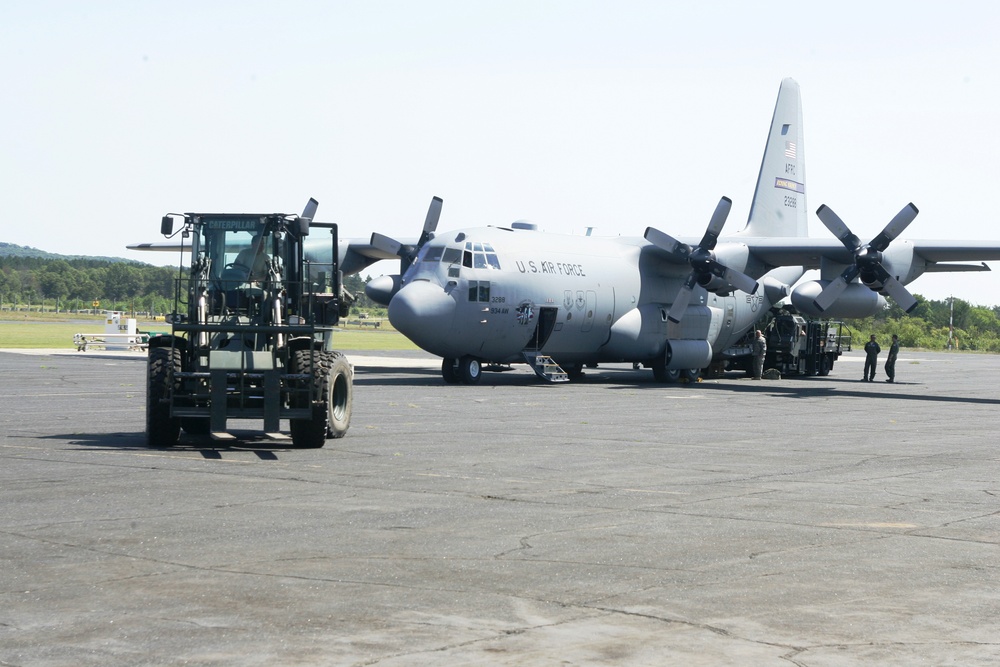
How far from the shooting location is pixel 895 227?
3428 centimetres

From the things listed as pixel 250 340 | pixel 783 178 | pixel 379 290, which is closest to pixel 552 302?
pixel 379 290

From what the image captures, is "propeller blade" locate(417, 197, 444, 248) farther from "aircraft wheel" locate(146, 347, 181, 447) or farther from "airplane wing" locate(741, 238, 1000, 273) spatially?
"aircraft wheel" locate(146, 347, 181, 447)

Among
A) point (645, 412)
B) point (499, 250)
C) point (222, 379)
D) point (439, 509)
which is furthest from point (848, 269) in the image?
point (439, 509)

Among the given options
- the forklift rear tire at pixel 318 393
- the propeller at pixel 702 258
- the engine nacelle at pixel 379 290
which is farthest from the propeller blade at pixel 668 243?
the forklift rear tire at pixel 318 393

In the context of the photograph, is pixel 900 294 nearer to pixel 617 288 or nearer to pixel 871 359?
pixel 617 288

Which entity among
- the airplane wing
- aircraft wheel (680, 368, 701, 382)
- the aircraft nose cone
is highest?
the airplane wing

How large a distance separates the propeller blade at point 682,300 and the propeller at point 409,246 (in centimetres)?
796

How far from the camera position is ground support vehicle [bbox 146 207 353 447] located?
15.9 meters

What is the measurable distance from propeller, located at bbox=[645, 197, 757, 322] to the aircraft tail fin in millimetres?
8765

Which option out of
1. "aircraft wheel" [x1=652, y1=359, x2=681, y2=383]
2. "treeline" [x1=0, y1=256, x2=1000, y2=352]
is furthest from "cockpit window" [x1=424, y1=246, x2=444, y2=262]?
"treeline" [x1=0, y1=256, x2=1000, y2=352]

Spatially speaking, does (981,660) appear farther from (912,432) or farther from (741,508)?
(912,432)

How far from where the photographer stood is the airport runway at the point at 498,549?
6.38 meters

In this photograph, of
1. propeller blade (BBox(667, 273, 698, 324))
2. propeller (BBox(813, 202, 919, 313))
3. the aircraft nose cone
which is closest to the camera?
the aircraft nose cone

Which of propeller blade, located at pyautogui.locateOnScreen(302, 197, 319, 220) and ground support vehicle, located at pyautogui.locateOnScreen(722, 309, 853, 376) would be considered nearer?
propeller blade, located at pyautogui.locateOnScreen(302, 197, 319, 220)
